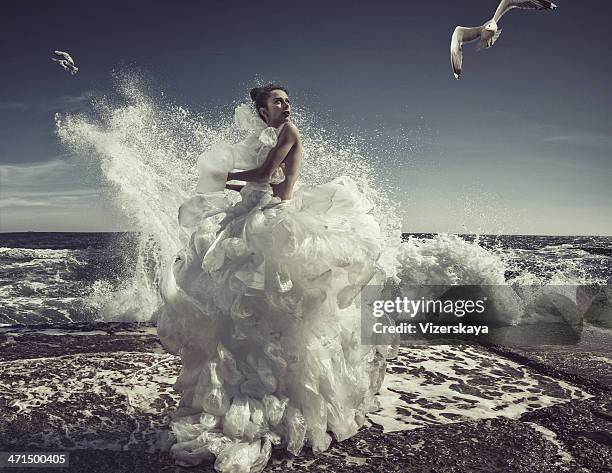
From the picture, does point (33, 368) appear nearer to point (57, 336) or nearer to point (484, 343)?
point (57, 336)

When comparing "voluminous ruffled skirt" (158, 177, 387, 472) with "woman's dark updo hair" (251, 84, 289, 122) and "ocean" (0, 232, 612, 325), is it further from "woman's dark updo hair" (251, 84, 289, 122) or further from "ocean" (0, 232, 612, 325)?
"ocean" (0, 232, 612, 325)

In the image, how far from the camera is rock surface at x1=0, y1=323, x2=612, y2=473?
2520mm

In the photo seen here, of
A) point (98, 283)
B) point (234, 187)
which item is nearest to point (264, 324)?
point (234, 187)

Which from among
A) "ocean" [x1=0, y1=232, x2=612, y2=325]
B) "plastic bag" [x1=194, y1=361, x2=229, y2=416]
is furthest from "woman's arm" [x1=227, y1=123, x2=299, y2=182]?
"ocean" [x1=0, y1=232, x2=612, y2=325]

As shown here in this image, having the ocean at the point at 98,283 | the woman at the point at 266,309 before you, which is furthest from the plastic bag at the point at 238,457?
the ocean at the point at 98,283

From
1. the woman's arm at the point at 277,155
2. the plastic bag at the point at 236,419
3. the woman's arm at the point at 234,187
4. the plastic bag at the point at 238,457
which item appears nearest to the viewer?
the plastic bag at the point at 238,457

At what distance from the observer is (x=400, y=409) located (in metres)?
3.23

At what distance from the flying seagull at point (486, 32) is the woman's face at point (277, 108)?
226 centimetres

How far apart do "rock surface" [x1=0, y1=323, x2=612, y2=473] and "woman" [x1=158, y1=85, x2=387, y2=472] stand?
18 centimetres

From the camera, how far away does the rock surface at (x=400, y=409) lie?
2.52 metres

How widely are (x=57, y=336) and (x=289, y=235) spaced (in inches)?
141

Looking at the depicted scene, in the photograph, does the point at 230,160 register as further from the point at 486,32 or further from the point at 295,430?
the point at 486,32

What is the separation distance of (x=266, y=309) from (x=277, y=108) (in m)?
1.08

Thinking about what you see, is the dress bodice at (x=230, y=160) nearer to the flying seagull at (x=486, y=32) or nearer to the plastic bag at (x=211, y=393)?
the plastic bag at (x=211, y=393)
